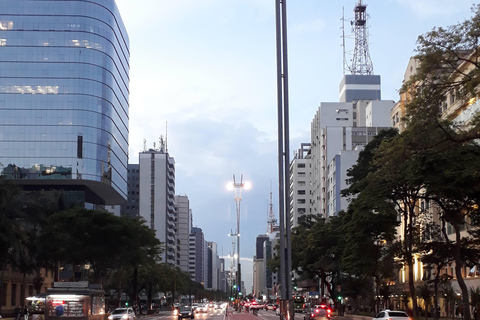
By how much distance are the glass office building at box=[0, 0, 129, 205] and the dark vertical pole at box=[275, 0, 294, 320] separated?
7693 cm

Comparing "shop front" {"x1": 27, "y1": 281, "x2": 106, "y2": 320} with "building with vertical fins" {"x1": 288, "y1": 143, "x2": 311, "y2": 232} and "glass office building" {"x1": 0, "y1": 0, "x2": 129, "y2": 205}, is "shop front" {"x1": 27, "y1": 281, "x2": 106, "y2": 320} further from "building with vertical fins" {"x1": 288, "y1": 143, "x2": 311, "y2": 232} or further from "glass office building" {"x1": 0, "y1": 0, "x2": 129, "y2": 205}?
"building with vertical fins" {"x1": 288, "y1": 143, "x2": 311, "y2": 232}

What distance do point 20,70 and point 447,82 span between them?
8444cm

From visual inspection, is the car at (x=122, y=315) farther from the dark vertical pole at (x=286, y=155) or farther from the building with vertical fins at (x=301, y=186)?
the building with vertical fins at (x=301, y=186)

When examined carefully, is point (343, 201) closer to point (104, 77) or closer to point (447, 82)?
point (104, 77)

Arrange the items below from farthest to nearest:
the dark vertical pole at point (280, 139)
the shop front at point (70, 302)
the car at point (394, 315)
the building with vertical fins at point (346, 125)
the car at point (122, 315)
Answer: the building with vertical fins at point (346, 125)
the car at point (122, 315)
the car at point (394, 315)
the shop front at point (70, 302)
the dark vertical pole at point (280, 139)

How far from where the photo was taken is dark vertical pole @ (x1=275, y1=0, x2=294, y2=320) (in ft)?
76.3

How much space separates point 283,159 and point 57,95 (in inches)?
3205

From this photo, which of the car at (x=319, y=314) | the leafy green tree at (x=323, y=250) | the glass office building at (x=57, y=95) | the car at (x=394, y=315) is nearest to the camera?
the car at (x=394, y=315)

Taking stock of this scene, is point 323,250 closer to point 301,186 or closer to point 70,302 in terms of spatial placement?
point 70,302

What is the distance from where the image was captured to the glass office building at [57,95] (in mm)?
98000

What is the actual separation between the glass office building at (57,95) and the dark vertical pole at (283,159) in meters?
76.9

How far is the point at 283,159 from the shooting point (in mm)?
24375

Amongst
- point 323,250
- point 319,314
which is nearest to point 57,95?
point 323,250

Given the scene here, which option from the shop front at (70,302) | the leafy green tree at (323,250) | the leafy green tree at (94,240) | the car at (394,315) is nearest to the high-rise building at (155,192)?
the leafy green tree at (323,250)
